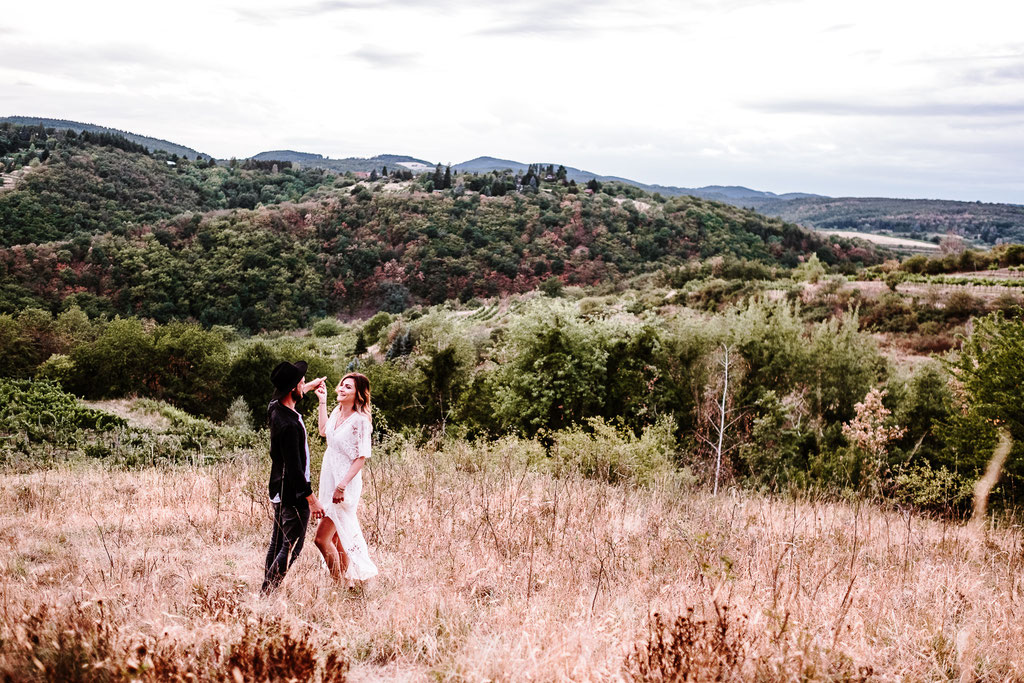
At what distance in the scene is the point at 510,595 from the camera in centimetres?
369

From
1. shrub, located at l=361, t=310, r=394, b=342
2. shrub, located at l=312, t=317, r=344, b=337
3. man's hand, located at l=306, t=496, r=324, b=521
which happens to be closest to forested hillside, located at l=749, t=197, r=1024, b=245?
shrub, located at l=361, t=310, r=394, b=342

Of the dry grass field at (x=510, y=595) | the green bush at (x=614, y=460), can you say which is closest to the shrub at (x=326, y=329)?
the green bush at (x=614, y=460)

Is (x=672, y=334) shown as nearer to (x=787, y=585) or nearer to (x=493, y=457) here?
(x=493, y=457)

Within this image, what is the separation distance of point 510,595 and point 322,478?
146 centimetres

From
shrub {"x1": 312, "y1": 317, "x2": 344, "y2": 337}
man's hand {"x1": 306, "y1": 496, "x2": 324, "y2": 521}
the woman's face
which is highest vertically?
the woman's face

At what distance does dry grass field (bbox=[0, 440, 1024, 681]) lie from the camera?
9.08ft

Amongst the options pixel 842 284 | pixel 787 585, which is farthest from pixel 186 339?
pixel 842 284

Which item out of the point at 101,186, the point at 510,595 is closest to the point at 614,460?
the point at 510,595

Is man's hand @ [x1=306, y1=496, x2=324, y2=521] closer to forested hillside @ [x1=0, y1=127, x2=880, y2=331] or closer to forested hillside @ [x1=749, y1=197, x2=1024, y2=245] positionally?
forested hillside @ [x1=0, y1=127, x2=880, y2=331]

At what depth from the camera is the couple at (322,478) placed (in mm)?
3805

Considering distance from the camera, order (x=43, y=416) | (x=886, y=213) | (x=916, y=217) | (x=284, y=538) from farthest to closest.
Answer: (x=886, y=213) → (x=916, y=217) → (x=43, y=416) → (x=284, y=538)

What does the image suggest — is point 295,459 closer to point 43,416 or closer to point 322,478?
point 322,478

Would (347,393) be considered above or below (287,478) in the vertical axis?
above

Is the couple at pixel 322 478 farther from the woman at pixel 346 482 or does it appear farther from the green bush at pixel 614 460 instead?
the green bush at pixel 614 460
